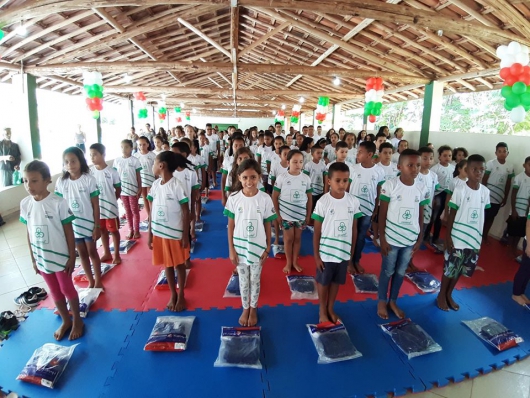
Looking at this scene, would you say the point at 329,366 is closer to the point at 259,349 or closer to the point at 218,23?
the point at 259,349

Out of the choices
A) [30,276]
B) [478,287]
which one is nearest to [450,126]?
[478,287]

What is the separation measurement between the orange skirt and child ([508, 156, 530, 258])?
439 cm

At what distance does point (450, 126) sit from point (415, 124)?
1.75m

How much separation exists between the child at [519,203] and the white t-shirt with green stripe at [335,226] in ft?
10.2

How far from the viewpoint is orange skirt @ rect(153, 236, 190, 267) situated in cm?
274

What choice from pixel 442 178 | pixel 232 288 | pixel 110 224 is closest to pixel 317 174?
pixel 442 178

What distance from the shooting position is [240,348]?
2.40m

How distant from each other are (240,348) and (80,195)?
6.75ft

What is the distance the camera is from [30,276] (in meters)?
3.52

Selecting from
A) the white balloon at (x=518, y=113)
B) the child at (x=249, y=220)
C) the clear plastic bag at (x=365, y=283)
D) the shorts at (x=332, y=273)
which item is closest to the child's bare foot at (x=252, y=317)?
the child at (x=249, y=220)

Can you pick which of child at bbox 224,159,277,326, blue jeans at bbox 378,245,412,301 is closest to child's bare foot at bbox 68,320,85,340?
child at bbox 224,159,277,326

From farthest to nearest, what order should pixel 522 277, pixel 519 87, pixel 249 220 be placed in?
pixel 519 87 < pixel 522 277 < pixel 249 220

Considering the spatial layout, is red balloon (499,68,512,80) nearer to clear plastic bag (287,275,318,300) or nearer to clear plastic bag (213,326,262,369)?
clear plastic bag (287,275,318,300)

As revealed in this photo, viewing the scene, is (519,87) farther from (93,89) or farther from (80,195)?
(93,89)
